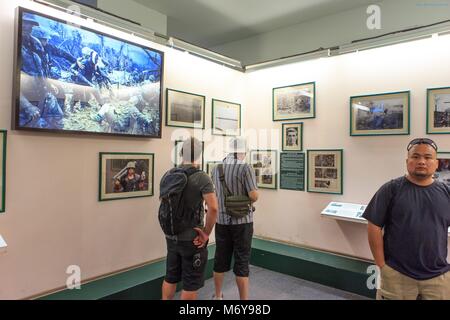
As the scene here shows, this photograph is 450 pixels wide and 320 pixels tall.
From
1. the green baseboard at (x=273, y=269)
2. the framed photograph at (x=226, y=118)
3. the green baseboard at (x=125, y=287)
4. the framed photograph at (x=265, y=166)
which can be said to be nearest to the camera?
the green baseboard at (x=125, y=287)

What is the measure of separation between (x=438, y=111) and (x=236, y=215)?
2439mm

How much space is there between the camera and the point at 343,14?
13.4 feet

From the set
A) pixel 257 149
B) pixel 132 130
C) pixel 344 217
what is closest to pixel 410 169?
pixel 344 217

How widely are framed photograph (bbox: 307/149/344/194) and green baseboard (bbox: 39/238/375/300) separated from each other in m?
0.86

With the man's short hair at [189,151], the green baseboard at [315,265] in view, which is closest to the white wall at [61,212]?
the man's short hair at [189,151]

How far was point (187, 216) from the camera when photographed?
2293 millimetres

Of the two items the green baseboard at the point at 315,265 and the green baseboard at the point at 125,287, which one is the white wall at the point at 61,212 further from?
the green baseboard at the point at 315,265

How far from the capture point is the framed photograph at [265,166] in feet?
14.7

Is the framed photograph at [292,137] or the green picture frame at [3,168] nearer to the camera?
the green picture frame at [3,168]

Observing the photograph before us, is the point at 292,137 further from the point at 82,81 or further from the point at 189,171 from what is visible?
the point at 82,81

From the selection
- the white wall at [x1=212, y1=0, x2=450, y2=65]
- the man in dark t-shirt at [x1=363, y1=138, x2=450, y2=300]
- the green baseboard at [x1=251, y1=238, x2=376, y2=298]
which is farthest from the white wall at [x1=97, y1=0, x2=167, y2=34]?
the man in dark t-shirt at [x1=363, y1=138, x2=450, y2=300]

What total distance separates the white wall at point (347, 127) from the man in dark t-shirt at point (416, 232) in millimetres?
1633

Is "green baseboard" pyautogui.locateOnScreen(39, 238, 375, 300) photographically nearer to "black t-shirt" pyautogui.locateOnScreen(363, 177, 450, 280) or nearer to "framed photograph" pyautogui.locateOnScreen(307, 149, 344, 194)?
"framed photograph" pyautogui.locateOnScreen(307, 149, 344, 194)

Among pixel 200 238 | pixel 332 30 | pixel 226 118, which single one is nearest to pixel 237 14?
pixel 332 30
